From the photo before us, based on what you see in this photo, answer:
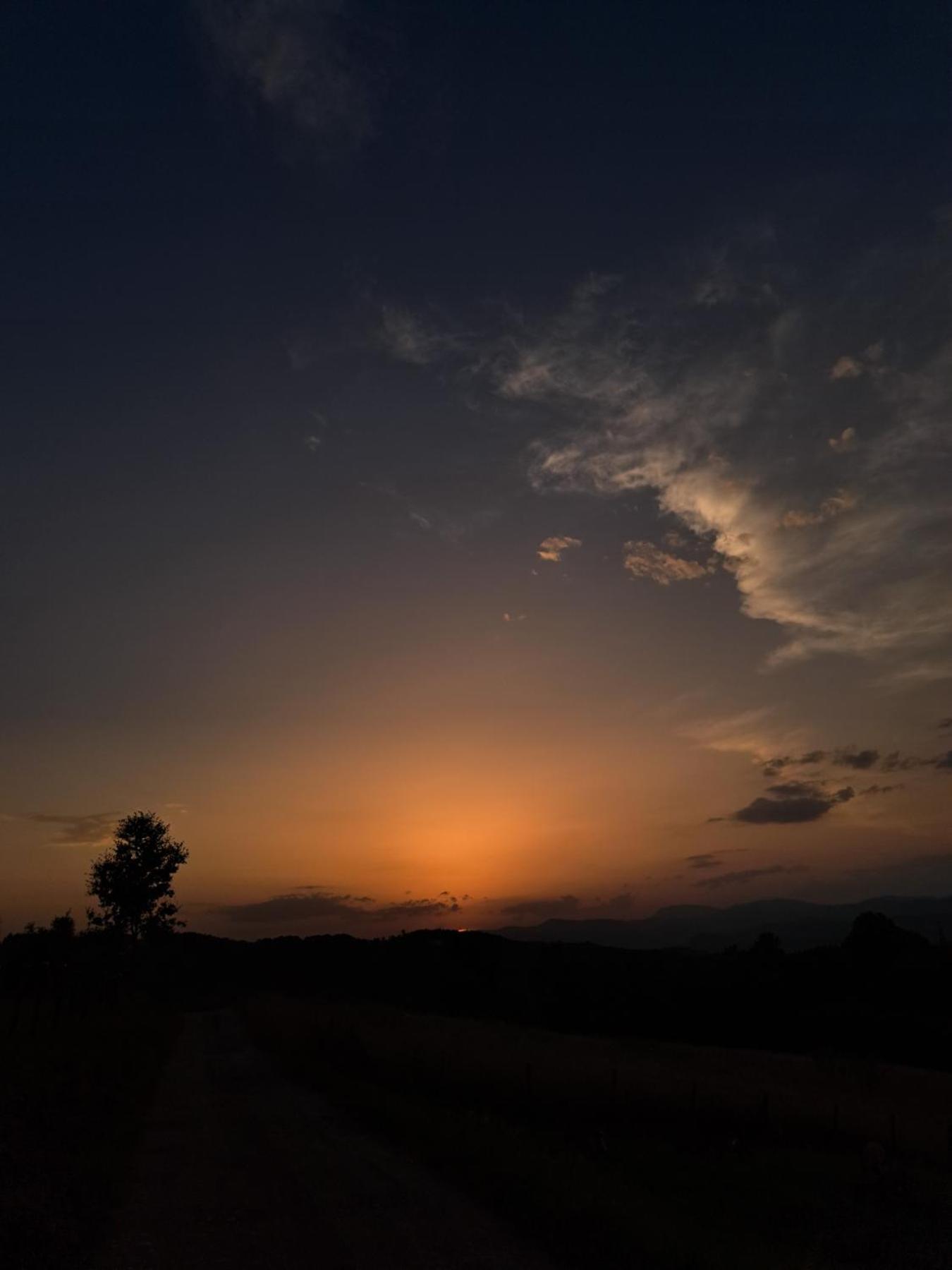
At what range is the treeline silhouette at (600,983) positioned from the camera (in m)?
64.6

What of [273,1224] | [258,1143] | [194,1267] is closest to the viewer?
[194,1267]

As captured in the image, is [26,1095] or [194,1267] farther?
[26,1095]

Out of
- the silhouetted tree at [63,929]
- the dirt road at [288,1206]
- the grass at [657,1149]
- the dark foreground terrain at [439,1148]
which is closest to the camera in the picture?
the dirt road at [288,1206]

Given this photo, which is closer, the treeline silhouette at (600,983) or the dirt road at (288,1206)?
the dirt road at (288,1206)

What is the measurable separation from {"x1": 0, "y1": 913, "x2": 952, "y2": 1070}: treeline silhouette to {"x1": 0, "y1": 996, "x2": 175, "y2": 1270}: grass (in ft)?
42.6

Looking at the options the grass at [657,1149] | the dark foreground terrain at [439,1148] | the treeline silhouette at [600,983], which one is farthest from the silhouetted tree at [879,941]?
the grass at [657,1149]

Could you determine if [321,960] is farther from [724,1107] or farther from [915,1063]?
[724,1107]

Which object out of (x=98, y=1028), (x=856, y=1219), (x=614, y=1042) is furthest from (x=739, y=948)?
(x=856, y=1219)

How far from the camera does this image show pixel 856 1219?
16812 millimetres

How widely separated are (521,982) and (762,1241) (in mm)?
106789

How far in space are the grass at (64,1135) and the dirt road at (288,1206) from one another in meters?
0.52

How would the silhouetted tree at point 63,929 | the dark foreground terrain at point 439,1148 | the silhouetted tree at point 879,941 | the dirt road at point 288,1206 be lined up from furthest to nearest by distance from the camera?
the silhouetted tree at point 879,941 < the silhouetted tree at point 63,929 < the dark foreground terrain at point 439,1148 < the dirt road at point 288,1206

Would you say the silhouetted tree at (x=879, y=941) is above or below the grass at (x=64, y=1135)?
above

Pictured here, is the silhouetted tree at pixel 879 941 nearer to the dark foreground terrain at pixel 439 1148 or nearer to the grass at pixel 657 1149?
the dark foreground terrain at pixel 439 1148
